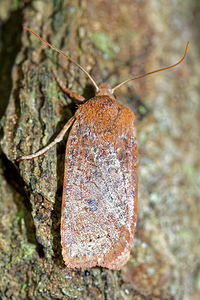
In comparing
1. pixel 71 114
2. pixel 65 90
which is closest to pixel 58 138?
pixel 71 114

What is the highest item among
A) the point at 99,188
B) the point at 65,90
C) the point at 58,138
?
the point at 65,90

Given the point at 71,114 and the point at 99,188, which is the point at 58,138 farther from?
the point at 99,188

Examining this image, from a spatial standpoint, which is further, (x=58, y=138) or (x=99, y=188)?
(x=58, y=138)

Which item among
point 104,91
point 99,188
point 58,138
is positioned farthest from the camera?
point 104,91

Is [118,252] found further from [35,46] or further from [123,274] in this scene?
[35,46]

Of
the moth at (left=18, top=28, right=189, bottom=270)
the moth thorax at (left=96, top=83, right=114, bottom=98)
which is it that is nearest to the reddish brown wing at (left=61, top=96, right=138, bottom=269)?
the moth at (left=18, top=28, right=189, bottom=270)

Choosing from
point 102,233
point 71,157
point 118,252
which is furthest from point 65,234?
point 71,157

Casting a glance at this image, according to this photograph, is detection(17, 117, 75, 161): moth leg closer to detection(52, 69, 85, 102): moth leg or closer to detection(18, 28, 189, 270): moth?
detection(18, 28, 189, 270): moth
